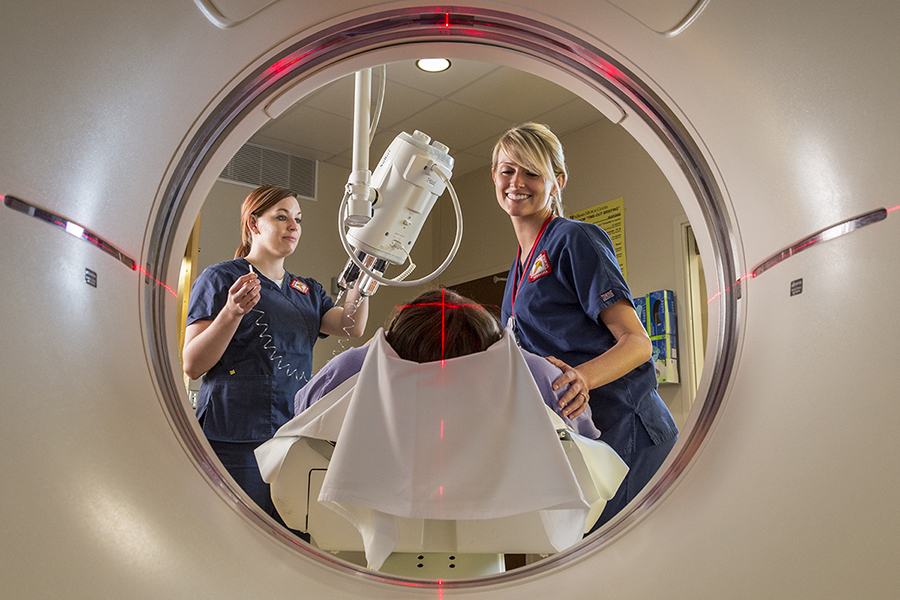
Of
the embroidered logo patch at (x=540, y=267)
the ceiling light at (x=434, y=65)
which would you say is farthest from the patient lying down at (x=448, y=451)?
the ceiling light at (x=434, y=65)

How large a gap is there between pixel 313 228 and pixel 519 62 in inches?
114

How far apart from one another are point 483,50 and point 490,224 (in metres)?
2.85

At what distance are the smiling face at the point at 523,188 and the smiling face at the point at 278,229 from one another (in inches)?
24.5

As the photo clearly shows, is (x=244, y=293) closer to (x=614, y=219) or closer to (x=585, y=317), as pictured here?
(x=585, y=317)

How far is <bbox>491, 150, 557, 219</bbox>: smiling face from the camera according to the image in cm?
→ 144

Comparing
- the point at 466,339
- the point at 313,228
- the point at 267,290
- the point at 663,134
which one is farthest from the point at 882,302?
the point at 313,228

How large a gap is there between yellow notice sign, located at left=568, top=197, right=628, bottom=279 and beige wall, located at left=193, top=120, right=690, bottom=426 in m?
0.03

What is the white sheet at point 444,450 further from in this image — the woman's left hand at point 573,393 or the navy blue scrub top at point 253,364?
the navy blue scrub top at point 253,364

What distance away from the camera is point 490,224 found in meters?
3.74

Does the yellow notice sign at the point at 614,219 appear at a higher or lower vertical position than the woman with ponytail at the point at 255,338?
higher

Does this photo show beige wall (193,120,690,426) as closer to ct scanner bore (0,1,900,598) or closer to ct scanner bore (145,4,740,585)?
ct scanner bore (145,4,740,585)

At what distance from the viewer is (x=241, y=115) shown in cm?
85

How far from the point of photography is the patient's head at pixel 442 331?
1101 mm

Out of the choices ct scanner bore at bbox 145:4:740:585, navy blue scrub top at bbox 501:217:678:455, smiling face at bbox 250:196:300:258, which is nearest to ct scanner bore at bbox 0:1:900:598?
ct scanner bore at bbox 145:4:740:585
